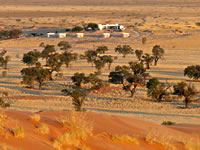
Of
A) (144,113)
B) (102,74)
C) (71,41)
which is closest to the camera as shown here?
(144,113)

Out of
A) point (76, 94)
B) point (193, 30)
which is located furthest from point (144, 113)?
point (193, 30)

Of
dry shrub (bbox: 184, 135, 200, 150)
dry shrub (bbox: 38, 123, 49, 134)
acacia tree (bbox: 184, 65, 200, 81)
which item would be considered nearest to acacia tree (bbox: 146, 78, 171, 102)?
acacia tree (bbox: 184, 65, 200, 81)

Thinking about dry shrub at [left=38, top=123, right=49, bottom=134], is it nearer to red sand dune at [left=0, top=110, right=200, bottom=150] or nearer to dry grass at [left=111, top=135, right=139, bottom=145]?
red sand dune at [left=0, top=110, right=200, bottom=150]

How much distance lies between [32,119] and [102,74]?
3870 centimetres

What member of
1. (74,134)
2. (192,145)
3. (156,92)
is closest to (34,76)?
(156,92)

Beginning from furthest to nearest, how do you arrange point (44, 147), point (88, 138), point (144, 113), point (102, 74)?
point (102, 74), point (144, 113), point (88, 138), point (44, 147)

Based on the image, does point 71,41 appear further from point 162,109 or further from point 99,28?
point 162,109

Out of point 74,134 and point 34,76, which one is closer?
point 74,134

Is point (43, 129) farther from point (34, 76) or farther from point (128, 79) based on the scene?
point (34, 76)

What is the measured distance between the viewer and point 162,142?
11.2m

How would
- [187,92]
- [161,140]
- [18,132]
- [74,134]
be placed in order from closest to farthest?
1. [18,132]
2. [74,134]
3. [161,140]
4. [187,92]

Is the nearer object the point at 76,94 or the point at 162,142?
the point at 162,142

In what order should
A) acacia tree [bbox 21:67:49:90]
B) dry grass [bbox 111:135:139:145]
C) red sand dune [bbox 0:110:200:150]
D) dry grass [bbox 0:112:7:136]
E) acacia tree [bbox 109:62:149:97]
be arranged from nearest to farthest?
red sand dune [bbox 0:110:200:150] → dry grass [bbox 0:112:7:136] → dry grass [bbox 111:135:139:145] → acacia tree [bbox 109:62:149:97] → acacia tree [bbox 21:67:49:90]

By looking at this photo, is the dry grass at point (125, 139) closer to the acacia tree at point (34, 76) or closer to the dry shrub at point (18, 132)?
the dry shrub at point (18, 132)
